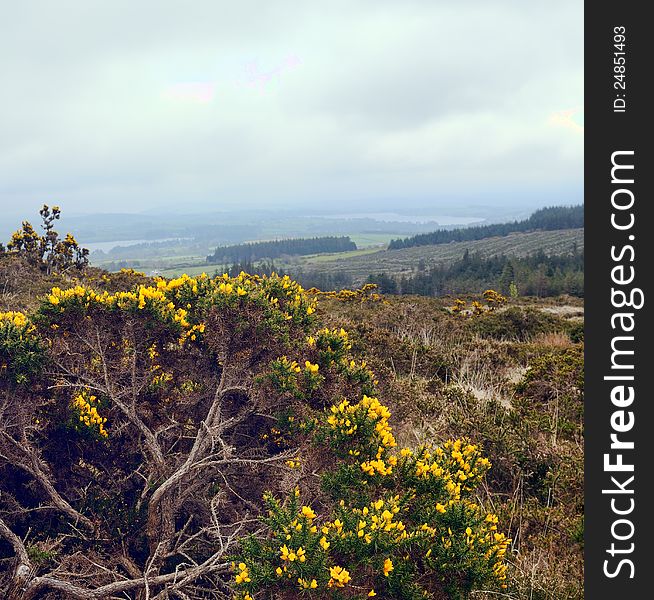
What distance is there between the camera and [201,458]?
14.2 feet

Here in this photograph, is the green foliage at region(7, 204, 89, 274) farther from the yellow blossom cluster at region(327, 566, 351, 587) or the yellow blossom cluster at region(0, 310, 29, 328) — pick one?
the yellow blossom cluster at region(327, 566, 351, 587)

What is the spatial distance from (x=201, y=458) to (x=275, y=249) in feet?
492

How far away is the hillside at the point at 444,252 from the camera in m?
98.8

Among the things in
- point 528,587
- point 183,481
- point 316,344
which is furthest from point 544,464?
point 183,481

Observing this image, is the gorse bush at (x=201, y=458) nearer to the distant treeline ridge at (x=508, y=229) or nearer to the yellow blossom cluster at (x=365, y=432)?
the yellow blossom cluster at (x=365, y=432)

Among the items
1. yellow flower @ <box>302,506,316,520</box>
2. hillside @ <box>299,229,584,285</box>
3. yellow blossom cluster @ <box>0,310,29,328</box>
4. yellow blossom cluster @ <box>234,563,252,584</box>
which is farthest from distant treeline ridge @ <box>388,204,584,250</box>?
yellow blossom cluster @ <box>234,563,252,584</box>

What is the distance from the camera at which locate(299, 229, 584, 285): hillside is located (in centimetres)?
9881

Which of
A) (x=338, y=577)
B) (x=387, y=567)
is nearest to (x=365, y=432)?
(x=387, y=567)

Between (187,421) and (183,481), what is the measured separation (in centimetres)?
69

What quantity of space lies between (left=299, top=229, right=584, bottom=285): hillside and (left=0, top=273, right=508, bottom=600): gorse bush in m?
81.0

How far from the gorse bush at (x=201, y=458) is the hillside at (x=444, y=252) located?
81.0 meters

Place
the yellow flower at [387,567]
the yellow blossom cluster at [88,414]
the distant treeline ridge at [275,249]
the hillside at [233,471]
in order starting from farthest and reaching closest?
1. the distant treeline ridge at [275,249]
2. the yellow blossom cluster at [88,414]
3. the hillside at [233,471]
4. the yellow flower at [387,567]

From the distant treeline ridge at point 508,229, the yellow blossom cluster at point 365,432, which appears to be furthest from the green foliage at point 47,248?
the distant treeline ridge at point 508,229

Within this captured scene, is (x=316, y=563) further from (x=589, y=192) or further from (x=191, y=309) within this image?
(x=589, y=192)
